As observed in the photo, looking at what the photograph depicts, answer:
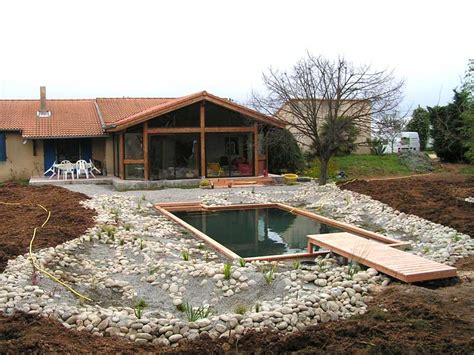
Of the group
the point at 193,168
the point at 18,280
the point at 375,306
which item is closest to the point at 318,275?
the point at 375,306

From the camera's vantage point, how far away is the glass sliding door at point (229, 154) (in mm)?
21562

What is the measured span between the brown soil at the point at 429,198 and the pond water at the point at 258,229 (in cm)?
211

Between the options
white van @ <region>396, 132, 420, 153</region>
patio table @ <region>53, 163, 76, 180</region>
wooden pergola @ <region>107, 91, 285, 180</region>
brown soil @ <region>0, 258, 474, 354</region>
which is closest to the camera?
brown soil @ <region>0, 258, 474, 354</region>

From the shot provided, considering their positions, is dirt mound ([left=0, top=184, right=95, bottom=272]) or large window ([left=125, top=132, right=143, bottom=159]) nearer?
dirt mound ([left=0, top=184, right=95, bottom=272])

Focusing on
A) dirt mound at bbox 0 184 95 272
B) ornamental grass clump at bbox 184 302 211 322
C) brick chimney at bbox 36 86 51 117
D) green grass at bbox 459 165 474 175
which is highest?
brick chimney at bbox 36 86 51 117

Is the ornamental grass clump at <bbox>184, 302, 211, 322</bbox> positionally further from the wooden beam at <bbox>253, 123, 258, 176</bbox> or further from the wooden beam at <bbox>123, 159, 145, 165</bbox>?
the wooden beam at <bbox>253, 123, 258, 176</bbox>

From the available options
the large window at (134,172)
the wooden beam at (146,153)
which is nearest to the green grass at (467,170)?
the wooden beam at (146,153)

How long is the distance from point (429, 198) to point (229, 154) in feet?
32.5

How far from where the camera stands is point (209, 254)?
368 inches

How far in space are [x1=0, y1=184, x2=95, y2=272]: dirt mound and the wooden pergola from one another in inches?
161

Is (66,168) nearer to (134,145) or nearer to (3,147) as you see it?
(134,145)

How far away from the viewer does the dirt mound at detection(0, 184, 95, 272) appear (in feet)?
28.4

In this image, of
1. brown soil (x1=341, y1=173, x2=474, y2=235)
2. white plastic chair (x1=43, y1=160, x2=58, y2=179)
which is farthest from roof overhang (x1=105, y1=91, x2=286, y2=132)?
brown soil (x1=341, y1=173, x2=474, y2=235)

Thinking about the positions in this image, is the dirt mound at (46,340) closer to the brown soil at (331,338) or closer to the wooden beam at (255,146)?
the brown soil at (331,338)
